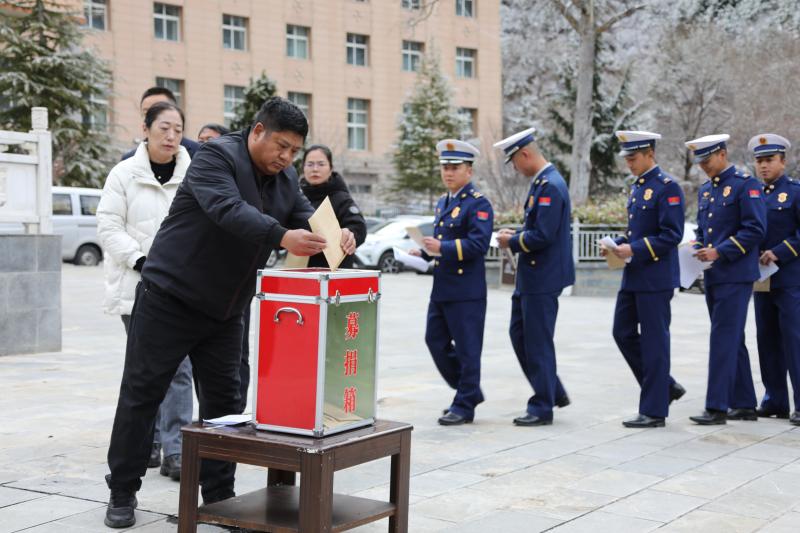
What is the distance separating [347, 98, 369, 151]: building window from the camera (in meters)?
51.8

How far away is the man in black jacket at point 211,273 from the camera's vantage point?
391 centimetres

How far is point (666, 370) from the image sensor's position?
271 inches

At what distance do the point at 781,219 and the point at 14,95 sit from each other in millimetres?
30712

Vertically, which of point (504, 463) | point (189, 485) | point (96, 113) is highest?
point (96, 113)

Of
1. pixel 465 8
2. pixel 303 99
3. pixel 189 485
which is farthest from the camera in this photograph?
pixel 465 8

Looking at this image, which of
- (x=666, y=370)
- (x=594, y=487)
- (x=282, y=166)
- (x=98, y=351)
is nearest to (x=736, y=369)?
(x=666, y=370)

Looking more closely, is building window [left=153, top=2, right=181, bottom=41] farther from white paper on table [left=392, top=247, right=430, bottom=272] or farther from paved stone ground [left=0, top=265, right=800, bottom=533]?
white paper on table [left=392, top=247, right=430, bottom=272]

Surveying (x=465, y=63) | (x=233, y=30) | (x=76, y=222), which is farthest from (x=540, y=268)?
(x=465, y=63)

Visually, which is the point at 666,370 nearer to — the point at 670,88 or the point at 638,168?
the point at 638,168

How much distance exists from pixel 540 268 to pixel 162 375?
129 inches

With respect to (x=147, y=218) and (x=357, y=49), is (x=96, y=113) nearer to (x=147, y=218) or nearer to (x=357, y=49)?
(x=357, y=49)

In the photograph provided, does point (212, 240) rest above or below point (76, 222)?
below

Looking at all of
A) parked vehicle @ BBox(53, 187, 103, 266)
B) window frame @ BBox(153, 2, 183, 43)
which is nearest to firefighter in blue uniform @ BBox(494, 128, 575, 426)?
parked vehicle @ BBox(53, 187, 103, 266)

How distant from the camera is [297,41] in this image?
162ft
